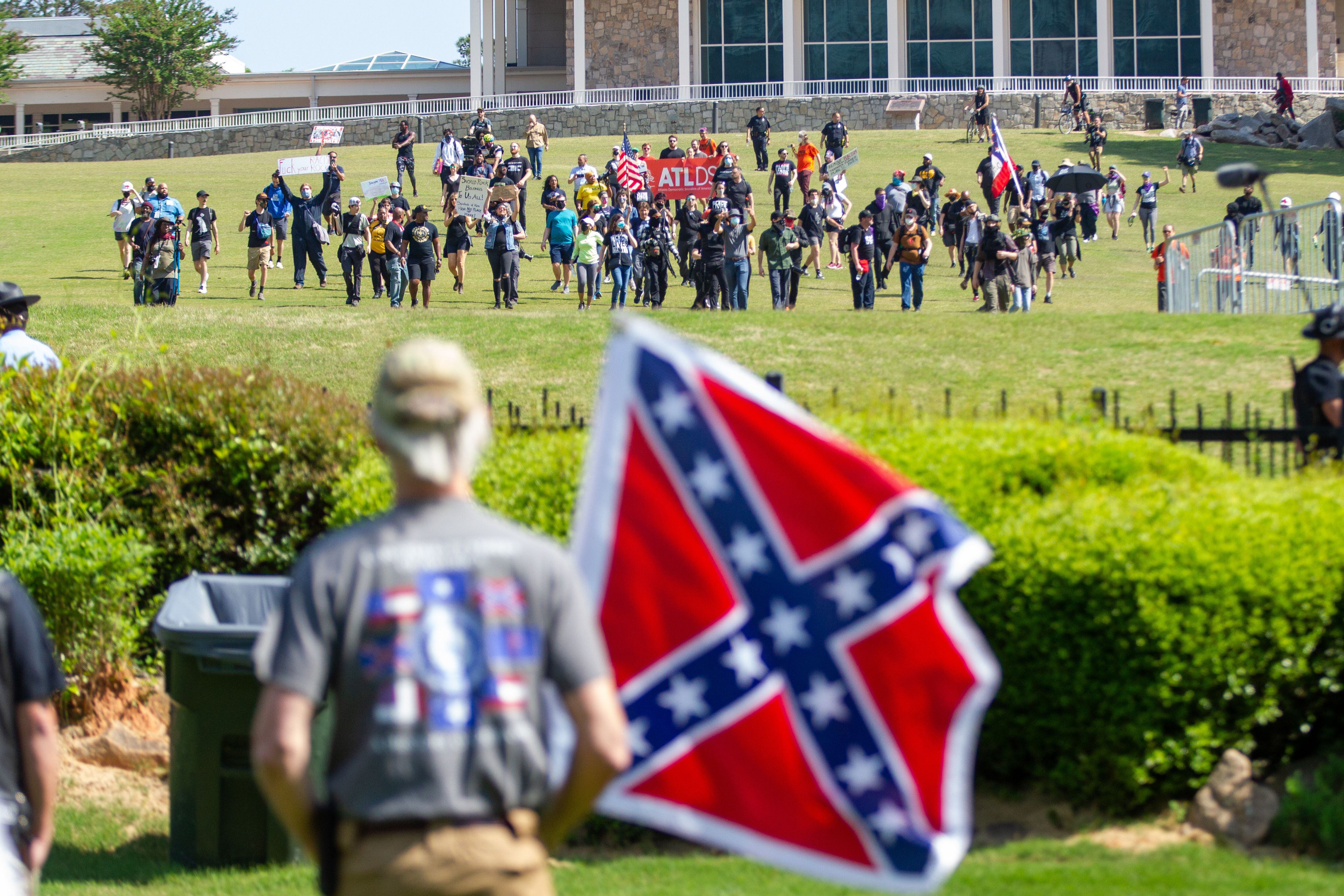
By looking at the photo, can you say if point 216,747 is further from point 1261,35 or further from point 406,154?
point 1261,35

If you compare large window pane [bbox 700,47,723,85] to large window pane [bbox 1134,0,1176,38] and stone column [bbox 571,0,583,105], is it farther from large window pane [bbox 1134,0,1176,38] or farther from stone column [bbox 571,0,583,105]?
large window pane [bbox 1134,0,1176,38]

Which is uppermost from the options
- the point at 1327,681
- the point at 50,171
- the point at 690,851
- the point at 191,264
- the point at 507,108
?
the point at 507,108

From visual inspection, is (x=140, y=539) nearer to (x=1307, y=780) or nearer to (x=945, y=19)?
(x=1307, y=780)

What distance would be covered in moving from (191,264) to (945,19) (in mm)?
36356

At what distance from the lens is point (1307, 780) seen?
583cm

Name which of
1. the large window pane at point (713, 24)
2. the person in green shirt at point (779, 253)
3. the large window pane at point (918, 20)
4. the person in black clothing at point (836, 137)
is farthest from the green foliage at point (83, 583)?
the large window pane at point (713, 24)

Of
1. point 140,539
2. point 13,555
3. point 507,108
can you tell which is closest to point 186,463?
point 140,539

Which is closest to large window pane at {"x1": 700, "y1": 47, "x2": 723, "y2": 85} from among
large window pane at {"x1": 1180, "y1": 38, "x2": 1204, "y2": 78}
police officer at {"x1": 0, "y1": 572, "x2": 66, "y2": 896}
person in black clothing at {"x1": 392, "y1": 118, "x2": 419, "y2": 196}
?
large window pane at {"x1": 1180, "y1": 38, "x2": 1204, "y2": 78}

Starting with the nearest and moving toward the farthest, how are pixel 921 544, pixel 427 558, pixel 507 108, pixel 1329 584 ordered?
pixel 427 558 → pixel 921 544 → pixel 1329 584 → pixel 507 108

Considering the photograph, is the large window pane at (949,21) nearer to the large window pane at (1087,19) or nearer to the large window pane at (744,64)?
the large window pane at (1087,19)

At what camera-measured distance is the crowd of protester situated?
20.7 metres

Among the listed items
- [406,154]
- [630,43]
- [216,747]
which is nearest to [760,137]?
[406,154]

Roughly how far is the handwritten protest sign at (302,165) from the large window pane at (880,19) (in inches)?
1366

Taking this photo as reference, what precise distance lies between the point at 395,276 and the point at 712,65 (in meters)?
40.0
